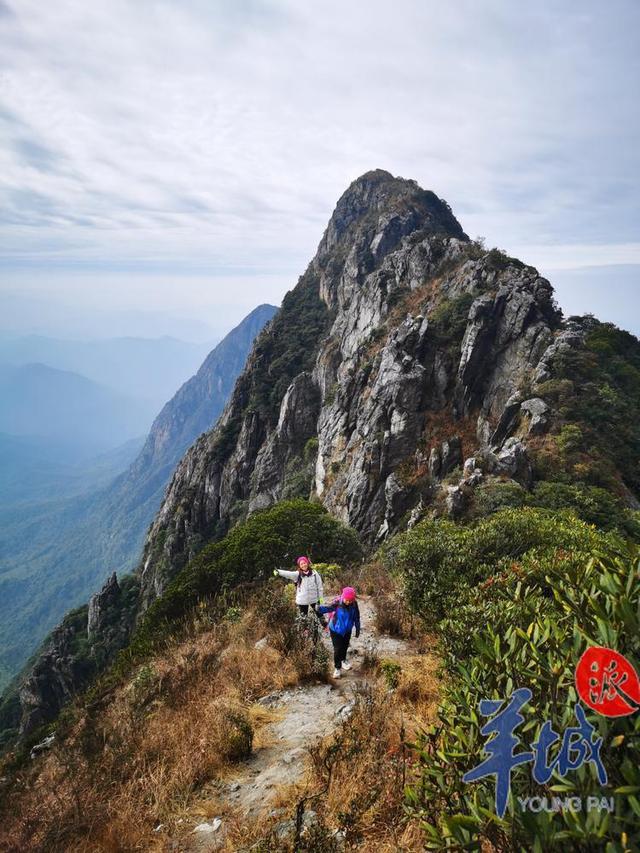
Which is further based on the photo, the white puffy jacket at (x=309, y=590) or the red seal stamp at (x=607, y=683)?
the white puffy jacket at (x=309, y=590)

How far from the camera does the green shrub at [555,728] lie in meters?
2.03

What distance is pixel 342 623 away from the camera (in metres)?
7.04

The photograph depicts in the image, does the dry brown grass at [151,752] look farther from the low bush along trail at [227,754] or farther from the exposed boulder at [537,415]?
the exposed boulder at [537,415]

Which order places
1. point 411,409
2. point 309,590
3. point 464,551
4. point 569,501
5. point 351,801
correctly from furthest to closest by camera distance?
point 411,409
point 569,501
point 464,551
point 309,590
point 351,801

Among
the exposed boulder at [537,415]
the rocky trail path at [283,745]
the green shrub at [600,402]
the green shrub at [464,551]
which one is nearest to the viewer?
the rocky trail path at [283,745]

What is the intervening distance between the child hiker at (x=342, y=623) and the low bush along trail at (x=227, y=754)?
34 centimetres

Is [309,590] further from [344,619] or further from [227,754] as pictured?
[227,754]

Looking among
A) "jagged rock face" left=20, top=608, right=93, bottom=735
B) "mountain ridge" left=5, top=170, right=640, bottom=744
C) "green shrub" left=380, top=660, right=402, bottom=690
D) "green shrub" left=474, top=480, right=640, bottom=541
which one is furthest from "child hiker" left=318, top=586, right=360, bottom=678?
"jagged rock face" left=20, top=608, right=93, bottom=735

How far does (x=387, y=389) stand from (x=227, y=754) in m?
29.9

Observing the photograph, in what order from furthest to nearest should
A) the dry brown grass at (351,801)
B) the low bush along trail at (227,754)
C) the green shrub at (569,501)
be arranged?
the green shrub at (569,501)
the low bush along trail at (227,754)
the dry brown grass at (351,801)

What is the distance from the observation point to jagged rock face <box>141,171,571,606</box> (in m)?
29.0

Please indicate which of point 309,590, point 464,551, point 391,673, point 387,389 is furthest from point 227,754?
point 387,389

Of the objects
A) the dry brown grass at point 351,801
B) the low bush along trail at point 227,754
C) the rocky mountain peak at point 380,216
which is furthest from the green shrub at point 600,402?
the rocky mountain peak at point 380,216

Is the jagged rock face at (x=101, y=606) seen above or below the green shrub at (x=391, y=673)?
below
